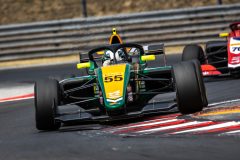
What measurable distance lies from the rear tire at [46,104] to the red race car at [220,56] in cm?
490

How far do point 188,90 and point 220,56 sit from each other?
5.70m

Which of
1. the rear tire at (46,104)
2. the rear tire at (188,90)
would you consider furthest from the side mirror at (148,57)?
the rear tire at (46,104)

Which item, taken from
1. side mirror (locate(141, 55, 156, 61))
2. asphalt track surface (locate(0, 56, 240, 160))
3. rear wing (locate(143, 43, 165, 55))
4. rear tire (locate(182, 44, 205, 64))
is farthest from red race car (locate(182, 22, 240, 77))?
asphalt track surface (locate(0, 56, 240, 160))

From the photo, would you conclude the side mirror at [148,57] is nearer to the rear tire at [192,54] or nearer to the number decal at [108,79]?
the number decal at [108,79]

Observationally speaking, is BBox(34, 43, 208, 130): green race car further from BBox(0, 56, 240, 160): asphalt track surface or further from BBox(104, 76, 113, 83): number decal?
BBox(0, 56, 240, 160): asphalt track surface

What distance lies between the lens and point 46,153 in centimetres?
853

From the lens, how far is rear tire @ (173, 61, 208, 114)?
10062 millimetres

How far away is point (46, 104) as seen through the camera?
10359 mm

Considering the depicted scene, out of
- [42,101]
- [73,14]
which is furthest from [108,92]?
[73,14]

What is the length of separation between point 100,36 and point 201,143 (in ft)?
44.1

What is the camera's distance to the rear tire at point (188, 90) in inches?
396

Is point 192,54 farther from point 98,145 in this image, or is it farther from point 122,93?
point 98,145

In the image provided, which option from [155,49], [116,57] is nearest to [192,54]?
[155,49]

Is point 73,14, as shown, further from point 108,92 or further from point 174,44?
point 108,92
